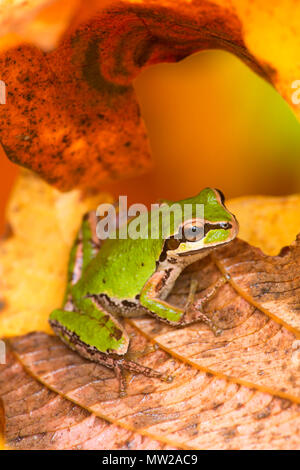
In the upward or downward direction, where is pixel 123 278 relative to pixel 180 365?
upward

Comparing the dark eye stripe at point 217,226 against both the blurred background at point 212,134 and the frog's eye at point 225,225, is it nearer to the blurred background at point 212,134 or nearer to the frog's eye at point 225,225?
the frog's eye at point 225,225

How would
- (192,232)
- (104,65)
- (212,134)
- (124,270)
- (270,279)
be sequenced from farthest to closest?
(212,134)
(124,270)
(192,232)
(104,65)
(270,279)

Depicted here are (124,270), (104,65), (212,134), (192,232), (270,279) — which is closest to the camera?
(270,279)

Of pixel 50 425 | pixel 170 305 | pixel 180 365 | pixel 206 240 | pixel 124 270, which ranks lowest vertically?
pixel 50 425

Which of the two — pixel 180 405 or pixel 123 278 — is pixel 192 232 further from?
pixel 180 405

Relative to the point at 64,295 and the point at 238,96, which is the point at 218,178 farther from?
the point at 64,295

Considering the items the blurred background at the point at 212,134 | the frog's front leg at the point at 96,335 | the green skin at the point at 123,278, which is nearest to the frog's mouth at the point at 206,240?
the green skin at the point at 123,278

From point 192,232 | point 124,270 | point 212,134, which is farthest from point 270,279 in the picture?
point 212,134
